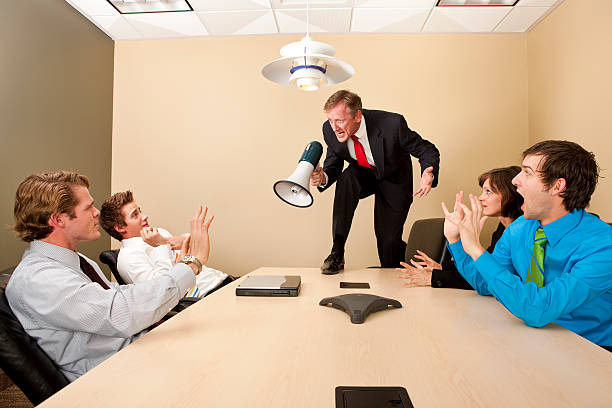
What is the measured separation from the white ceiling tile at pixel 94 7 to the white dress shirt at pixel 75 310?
10.7 feet

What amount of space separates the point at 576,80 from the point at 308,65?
8.41 ft

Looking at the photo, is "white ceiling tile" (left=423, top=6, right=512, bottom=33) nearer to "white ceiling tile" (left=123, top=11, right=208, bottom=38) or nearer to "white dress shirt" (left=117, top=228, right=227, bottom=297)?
"white ceiling tile" (left=123, top=11, right=208, bottom=38)

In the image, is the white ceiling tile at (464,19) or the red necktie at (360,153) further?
the white ceiling tile at (464,19)

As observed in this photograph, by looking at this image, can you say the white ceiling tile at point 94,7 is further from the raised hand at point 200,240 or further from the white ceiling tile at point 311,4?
the raised hand at point 200,240

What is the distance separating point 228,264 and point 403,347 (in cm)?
357

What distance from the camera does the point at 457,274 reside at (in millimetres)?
1661

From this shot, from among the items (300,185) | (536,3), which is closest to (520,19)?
(536,3)

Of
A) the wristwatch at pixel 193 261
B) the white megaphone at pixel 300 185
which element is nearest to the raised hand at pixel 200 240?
the wristwatch at pixel 193 261

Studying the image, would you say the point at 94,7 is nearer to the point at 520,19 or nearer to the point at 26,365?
the point at 26,365

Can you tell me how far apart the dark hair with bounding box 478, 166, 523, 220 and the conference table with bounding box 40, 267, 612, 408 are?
887 millimetres

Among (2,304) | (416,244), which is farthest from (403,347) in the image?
(416,244)

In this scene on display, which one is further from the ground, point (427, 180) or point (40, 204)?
point (427, 180)

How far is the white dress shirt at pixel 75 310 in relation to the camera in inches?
42.0

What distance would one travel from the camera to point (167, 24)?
4059mm
